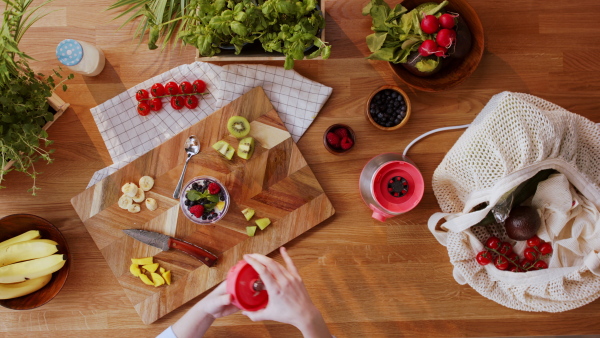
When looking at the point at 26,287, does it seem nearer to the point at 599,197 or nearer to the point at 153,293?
the point at 153,293

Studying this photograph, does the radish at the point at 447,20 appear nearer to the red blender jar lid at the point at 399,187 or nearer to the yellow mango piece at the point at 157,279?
the red blender jar lid at the point at 399,187

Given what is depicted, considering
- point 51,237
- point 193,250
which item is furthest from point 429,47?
point 51,237

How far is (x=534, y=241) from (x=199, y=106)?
3.78ft

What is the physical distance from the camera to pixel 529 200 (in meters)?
1.38

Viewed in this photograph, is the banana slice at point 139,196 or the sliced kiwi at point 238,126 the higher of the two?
the sliced kiwi at point 238,126

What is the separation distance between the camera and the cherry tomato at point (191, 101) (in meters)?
1.41

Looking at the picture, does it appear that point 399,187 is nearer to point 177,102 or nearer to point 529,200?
point 529,200

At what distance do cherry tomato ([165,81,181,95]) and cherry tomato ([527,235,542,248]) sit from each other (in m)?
1.21

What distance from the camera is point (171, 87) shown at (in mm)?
1390

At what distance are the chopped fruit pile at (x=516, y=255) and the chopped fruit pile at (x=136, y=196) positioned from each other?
1.04 meters

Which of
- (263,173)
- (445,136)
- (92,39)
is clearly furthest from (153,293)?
(445,136)

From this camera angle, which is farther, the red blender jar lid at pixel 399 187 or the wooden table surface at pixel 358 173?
the wooden table surface at pixel 358 173

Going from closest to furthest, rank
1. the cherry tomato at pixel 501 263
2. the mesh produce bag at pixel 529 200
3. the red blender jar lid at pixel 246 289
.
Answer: the red blender jar lid at pixel 246 289 → the mesh produce bag at pixel 529 200 → the cherry tomato at pixel 501 263

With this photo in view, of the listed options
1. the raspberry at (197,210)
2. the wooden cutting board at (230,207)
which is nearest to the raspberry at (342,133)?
the wooden cutting board at (230,207)
